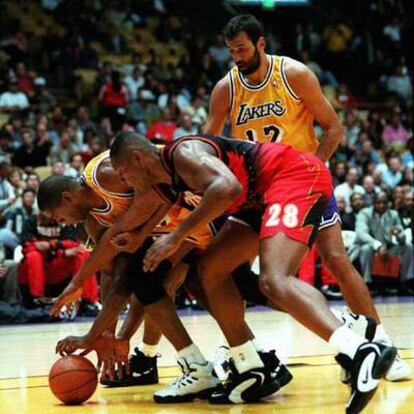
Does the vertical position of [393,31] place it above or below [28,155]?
above

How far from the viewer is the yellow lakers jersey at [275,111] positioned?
725 cm

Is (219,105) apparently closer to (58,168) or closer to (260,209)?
(260,209)

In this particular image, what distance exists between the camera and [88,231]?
22.0 ft

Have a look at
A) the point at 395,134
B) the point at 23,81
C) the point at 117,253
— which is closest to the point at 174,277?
the point at 117,253

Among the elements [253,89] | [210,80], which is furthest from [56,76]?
[253,89]

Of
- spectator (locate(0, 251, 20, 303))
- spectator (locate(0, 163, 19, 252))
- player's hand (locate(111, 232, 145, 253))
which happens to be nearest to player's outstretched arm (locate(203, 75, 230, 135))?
player's hand (locate(111, 232, 145, 253))

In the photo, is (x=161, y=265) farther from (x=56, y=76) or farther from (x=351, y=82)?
(x=351, y=82)

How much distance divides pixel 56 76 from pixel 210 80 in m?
3.15

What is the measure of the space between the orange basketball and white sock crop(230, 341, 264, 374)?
0.88 m

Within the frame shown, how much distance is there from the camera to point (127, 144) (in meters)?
5.86

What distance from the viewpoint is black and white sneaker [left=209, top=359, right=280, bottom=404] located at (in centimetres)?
627

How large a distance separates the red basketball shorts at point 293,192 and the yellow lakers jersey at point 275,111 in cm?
106

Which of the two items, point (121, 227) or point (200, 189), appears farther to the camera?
point (121, 227)

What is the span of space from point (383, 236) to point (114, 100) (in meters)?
6.03
